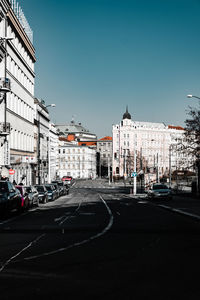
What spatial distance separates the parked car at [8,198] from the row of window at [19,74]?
101ft

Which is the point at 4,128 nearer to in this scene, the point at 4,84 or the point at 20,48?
the point at 4,84

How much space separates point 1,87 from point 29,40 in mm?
20023

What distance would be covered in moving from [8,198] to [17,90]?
3704 cm

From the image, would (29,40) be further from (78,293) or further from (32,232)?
(78,293)

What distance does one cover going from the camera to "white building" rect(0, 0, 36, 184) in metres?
49.3

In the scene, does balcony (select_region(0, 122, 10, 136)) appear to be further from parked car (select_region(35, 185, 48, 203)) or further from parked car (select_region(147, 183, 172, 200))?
parked car (select_region(147, 183, 172, 200))

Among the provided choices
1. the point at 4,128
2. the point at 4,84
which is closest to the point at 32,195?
the point at 4,128

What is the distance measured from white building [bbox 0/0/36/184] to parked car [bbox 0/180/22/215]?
2435 centimetres

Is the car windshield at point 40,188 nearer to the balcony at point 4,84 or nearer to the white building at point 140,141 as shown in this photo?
the balcony at point 4,84

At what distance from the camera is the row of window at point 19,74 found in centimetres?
5375

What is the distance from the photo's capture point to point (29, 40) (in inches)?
2562

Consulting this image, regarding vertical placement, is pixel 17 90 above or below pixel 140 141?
below

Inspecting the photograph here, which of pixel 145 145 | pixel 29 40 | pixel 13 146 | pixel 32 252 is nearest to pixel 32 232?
pixel 32 252

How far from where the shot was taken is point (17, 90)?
5800 cm
